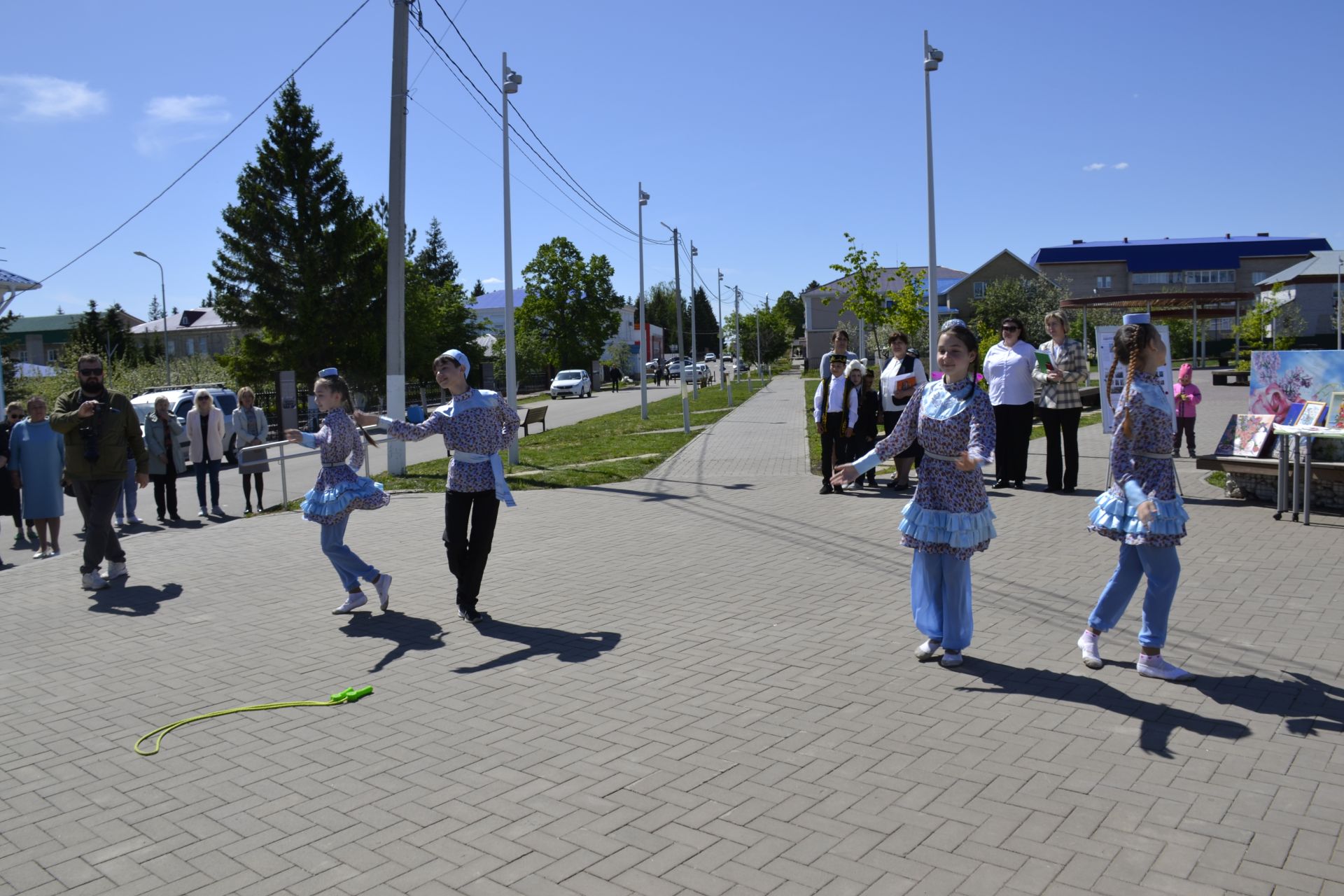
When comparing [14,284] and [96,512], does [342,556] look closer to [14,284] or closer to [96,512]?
[96,512]

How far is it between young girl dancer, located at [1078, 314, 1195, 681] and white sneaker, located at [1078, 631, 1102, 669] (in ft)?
0.06

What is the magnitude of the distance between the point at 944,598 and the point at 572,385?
54051 mm

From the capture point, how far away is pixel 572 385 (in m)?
58.9

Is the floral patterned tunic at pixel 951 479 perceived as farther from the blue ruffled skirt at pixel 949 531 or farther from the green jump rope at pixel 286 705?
the green jump rope at pixel 286 705

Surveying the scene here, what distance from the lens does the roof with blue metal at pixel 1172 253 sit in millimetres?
83312

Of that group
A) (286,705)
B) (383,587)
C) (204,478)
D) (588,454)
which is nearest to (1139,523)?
(286,705)

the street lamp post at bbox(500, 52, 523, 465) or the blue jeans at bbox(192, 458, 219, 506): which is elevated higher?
the street lamp post at bbox(500, 52, 523, 465)

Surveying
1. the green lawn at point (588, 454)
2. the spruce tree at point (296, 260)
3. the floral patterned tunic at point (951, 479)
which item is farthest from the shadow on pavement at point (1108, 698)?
the spruce tree at point (296, 260)

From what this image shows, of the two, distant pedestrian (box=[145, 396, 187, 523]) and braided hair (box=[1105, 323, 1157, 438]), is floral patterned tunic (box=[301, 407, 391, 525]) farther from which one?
distant pedestrian (box=[145, 396, 187, 523])

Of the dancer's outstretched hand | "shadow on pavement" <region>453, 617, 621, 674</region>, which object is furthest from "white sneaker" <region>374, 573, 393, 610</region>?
the dancer's outstretched hand

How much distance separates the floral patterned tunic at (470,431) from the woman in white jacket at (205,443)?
25.5 ft

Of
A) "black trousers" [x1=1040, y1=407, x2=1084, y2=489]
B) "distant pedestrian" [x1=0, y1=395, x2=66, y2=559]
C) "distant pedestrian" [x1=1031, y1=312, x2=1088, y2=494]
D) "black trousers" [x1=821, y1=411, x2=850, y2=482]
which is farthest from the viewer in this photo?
"black trousers" [x1=821, y1=411, x2=850, y2=482]

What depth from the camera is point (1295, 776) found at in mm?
3893

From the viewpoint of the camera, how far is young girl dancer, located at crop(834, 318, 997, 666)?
17.3ft
